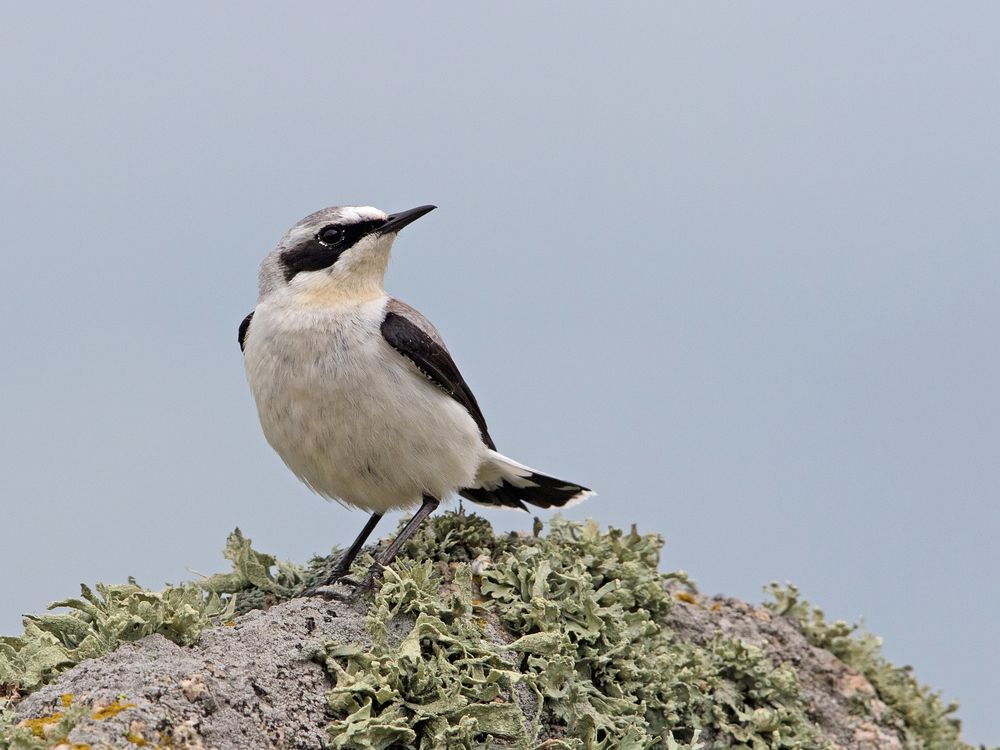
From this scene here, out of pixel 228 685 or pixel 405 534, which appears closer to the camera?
pixel 228 685

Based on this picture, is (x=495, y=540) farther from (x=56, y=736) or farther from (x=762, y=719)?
(x=56, y=736)

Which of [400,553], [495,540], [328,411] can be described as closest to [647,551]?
[495,540]

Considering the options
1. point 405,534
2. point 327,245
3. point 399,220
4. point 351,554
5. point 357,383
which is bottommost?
point 351,554

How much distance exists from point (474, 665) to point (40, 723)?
1.86 metres

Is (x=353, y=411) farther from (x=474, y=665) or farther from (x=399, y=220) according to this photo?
(x=474, y=665)

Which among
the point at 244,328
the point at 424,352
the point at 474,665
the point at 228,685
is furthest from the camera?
the point at 244,328

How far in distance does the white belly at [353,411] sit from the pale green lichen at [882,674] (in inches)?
101

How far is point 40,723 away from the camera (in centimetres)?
466

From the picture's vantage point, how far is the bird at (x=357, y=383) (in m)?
6.82

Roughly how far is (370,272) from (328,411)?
103cm

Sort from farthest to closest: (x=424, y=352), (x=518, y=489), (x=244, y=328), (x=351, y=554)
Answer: (x=518, y=489)
(x=244, y=328)
(x=351, y=554)
(x=424, y=352)

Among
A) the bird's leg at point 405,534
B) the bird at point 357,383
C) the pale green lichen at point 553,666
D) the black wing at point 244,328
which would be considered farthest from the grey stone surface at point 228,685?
the black wing at point 244,328

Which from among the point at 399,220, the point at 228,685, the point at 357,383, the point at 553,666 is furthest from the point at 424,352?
the point at 228,685

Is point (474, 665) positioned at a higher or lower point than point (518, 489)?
lower
